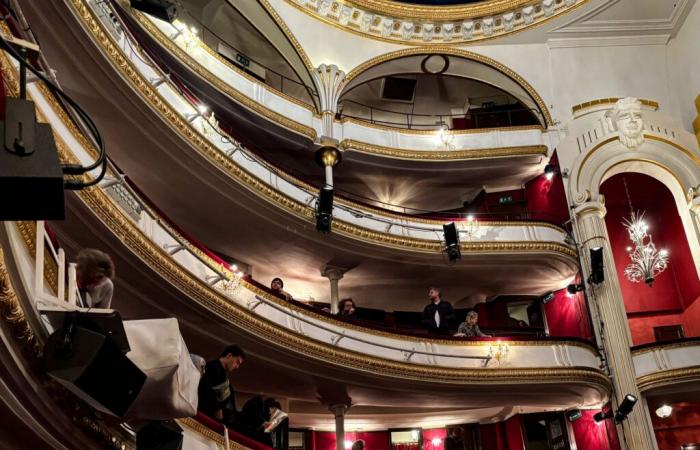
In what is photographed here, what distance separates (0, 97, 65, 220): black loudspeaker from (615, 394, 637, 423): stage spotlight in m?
9.60

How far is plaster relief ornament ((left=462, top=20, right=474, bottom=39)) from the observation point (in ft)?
47.4

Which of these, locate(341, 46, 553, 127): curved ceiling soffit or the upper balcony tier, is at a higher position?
locate(341, 46, 553, 127): curved ceiling soffit

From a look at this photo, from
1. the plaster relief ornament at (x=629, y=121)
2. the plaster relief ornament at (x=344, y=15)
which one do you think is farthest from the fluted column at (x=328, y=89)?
the plaster relief ornament at (x=629, y=121)

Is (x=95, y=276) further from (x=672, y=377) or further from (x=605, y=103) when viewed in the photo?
(x=605, y=103)

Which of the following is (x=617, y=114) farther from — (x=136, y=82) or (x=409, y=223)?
(x=136, y=82)

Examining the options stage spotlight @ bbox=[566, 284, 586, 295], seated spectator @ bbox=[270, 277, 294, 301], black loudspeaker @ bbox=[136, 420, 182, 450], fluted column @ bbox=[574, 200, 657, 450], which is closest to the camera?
black loudspeaker @ bbox=[136, 420, 182, 450]

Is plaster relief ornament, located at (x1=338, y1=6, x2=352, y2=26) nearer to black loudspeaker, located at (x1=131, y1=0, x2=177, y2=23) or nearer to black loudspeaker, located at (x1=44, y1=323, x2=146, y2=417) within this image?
black loudspeaker, located at (x1=131, y1=0, x2=177, y2=23)

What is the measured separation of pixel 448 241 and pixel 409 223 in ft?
2.42

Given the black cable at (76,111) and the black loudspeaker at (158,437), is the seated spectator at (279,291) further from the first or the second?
the black cable at (76,111)

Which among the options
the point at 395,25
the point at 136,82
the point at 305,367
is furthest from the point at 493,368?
the point at 395,25

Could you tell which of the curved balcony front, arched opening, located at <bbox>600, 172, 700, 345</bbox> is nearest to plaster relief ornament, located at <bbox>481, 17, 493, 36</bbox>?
arched opening, located at <bbox>600, 172, 700, 345</bbox>

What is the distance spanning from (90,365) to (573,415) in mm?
9999

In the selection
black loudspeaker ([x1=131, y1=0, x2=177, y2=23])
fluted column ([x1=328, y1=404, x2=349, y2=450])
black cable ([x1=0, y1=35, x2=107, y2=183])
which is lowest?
black cable ([x1=0, y1=35, x2=107, y2=183])

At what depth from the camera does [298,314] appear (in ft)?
29.0
